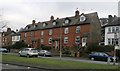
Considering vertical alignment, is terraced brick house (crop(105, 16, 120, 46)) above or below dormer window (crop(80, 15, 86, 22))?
below

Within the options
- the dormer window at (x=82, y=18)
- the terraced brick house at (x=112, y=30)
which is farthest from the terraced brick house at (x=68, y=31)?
the terraced brick house at (x=112, y=30)

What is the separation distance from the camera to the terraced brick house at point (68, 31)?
70.1m

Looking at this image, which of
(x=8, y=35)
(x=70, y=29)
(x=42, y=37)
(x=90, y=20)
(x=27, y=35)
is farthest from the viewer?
(x=8, y=35)

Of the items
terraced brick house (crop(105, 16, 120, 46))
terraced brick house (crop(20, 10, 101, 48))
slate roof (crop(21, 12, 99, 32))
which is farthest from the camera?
slate roof (crop(21, 12, 99, 32))

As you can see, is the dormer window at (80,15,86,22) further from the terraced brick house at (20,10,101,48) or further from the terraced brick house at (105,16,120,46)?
the terraced brick house at (105,16,120,46)

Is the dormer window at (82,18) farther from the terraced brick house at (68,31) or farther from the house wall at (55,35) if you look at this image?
the house wall at (55,35)

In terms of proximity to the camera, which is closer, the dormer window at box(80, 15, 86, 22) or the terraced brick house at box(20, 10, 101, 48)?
the terraced brick house at box(20, 10, 101, 48)

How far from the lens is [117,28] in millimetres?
63719

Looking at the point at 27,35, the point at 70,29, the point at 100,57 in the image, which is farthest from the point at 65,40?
the point at 100,57

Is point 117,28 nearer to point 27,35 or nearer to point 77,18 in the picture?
point 77,18

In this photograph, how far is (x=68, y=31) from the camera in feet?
249

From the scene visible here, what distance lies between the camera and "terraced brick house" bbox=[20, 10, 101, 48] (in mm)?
70062

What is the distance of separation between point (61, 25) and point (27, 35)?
800 inches

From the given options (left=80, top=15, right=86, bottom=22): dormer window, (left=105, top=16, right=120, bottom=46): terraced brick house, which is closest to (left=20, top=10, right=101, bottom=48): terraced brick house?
(left=80, top=15, right=86, bottom=22): dormer window
